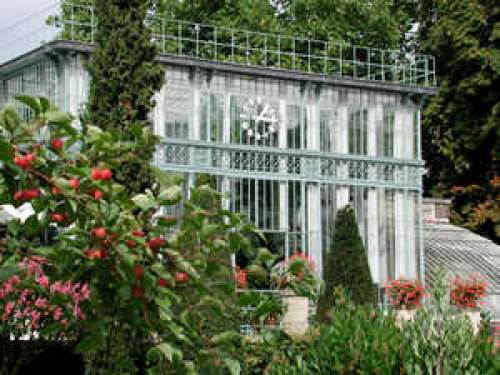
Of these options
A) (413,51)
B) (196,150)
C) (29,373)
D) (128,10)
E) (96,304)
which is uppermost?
(413,51)

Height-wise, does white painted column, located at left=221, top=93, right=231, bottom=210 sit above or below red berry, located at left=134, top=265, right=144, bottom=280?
above

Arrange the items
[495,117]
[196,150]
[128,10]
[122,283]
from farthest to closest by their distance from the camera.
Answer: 1. [495,117]
2. [196,150]
3. [128,10]
4. [122,283]

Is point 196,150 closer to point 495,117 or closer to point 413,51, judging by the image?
point 495,117

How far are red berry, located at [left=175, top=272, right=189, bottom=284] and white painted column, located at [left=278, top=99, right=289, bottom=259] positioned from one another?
15.4m

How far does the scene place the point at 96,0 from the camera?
14.0 m

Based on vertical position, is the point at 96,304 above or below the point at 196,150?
below

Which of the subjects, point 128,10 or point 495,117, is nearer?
point 128,10

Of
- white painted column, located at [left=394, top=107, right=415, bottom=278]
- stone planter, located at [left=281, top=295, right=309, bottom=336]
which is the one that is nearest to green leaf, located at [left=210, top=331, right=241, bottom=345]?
stone planter, located at [left=281, top=295, right=309, bottom=336]

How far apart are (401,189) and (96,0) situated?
9.70 meters

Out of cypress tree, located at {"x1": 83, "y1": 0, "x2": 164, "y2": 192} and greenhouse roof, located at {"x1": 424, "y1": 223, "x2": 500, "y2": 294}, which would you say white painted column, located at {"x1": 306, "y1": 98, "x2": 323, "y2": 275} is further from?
cypress tree, located at {"x1": 83, "y1": 0, "x2": 164, "y2": 192}

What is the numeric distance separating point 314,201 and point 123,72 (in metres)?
7.83

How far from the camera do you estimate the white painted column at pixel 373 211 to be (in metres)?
21.1

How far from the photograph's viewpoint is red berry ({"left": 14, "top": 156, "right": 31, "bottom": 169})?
375cm

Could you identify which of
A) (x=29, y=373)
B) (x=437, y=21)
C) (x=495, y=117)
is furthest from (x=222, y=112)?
(x=437, y=21)
